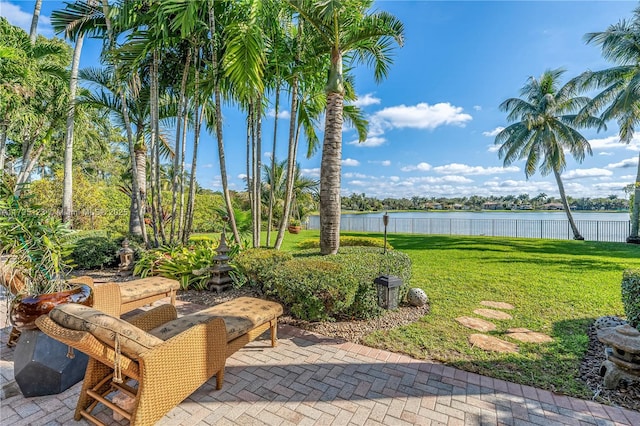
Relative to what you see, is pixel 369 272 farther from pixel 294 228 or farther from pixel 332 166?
pixel 294 228

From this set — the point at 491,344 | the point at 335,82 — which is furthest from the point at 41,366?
the point at 335,82

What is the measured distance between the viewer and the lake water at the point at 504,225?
52.5ft

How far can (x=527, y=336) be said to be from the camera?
376 cm

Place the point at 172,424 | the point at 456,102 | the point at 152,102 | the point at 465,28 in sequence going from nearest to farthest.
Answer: the point at 172,424, the point at 152,102, the point at 465,28, the point at 456,102

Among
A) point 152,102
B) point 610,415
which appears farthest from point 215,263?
point 610,415

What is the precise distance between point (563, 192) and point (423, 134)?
9197 mm

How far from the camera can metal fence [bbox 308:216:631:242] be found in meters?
15.9

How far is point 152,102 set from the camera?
22.4 feet

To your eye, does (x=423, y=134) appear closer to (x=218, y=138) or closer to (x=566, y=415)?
(x=218, y=138)

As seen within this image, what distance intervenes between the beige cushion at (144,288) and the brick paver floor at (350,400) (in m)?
1.20

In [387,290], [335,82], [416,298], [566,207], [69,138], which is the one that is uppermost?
[335,82]

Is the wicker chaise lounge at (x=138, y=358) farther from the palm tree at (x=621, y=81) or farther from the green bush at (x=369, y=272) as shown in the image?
the palm tree at (x=621, y=81)

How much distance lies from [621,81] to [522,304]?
16.7 metres

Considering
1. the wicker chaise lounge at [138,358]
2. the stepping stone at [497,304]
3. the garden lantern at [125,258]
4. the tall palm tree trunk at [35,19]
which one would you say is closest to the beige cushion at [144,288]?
the wicker chaise lounge at [138,358]
